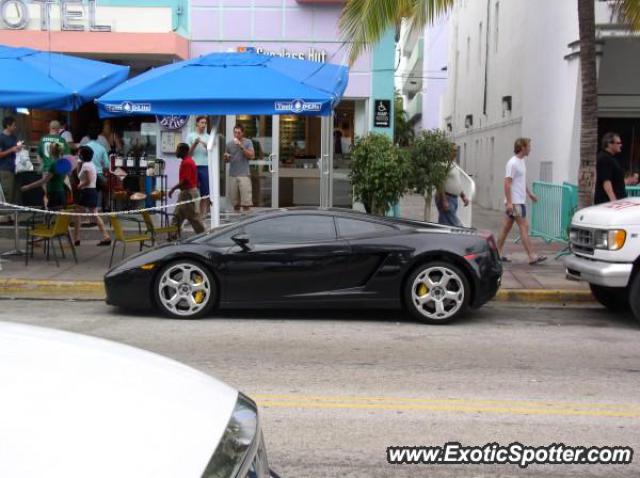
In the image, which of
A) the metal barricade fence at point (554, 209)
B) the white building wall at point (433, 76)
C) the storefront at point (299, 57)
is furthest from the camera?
the white building wall at point (433, 76)

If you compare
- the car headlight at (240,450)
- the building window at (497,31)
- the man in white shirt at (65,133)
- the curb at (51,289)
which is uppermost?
the building window at (497,31)

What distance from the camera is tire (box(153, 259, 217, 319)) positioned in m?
8.11

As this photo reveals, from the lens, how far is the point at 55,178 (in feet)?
40.2

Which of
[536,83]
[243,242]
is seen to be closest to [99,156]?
[243,242]

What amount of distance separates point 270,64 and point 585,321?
5578mm

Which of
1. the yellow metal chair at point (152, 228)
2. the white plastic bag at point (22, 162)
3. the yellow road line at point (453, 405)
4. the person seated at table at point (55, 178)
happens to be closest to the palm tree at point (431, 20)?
the yellow metal chair at point (152, 228)

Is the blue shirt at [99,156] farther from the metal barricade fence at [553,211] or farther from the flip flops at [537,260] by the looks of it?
the metal barricade fence at [553,211]

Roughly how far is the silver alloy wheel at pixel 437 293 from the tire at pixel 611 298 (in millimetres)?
1948

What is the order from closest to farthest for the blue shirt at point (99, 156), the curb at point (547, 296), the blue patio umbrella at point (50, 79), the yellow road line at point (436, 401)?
1. the yellow road line at point (436, 401)
2. the curb at point (547, 296)
3. the blue patio umbrella at point (50, 79)
4. the blue shirt at point (99, 156)

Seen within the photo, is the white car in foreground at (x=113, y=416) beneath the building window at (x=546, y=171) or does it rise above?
beneath

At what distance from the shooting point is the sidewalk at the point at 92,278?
9.56m

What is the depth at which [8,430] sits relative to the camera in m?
1.98

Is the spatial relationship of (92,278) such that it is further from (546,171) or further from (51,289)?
(546,171)

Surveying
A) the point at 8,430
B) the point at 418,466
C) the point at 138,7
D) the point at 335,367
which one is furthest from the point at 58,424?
the point at 138,7
